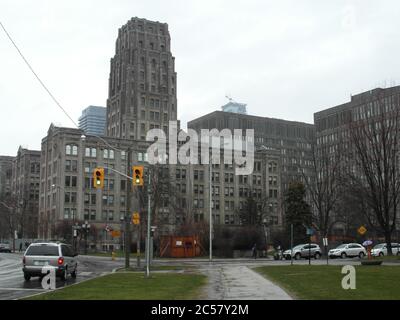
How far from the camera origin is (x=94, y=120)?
17612 centimetres

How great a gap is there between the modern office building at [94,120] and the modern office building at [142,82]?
80.6 ft

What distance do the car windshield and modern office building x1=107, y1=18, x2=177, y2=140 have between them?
11224 centimetres

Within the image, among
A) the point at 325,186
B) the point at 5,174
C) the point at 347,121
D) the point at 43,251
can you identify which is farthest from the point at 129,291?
the point at 5,174

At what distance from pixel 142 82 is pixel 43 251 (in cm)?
12035

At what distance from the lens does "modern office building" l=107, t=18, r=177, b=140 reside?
139375mm

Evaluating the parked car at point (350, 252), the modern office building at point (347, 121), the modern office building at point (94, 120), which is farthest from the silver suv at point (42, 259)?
the modern office building at point (94, 120)

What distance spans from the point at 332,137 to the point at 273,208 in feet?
107

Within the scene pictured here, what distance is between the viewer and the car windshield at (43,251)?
24.3 m

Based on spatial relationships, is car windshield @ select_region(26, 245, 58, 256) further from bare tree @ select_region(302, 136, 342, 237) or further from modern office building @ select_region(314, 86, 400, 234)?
bare tree @ select_region(302, 136, 342, 237)

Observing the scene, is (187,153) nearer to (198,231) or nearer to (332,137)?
(332,137)

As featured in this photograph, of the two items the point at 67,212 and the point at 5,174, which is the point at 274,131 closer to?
the point at 5,174

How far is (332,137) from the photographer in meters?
114

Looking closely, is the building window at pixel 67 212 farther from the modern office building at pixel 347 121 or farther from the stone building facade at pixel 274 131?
the stone building facade at pixel 274 131

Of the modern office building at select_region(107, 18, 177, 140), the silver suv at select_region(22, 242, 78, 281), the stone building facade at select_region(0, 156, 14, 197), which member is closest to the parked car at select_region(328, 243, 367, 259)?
the silver suv at select_region(22, 242, 78, 281)
